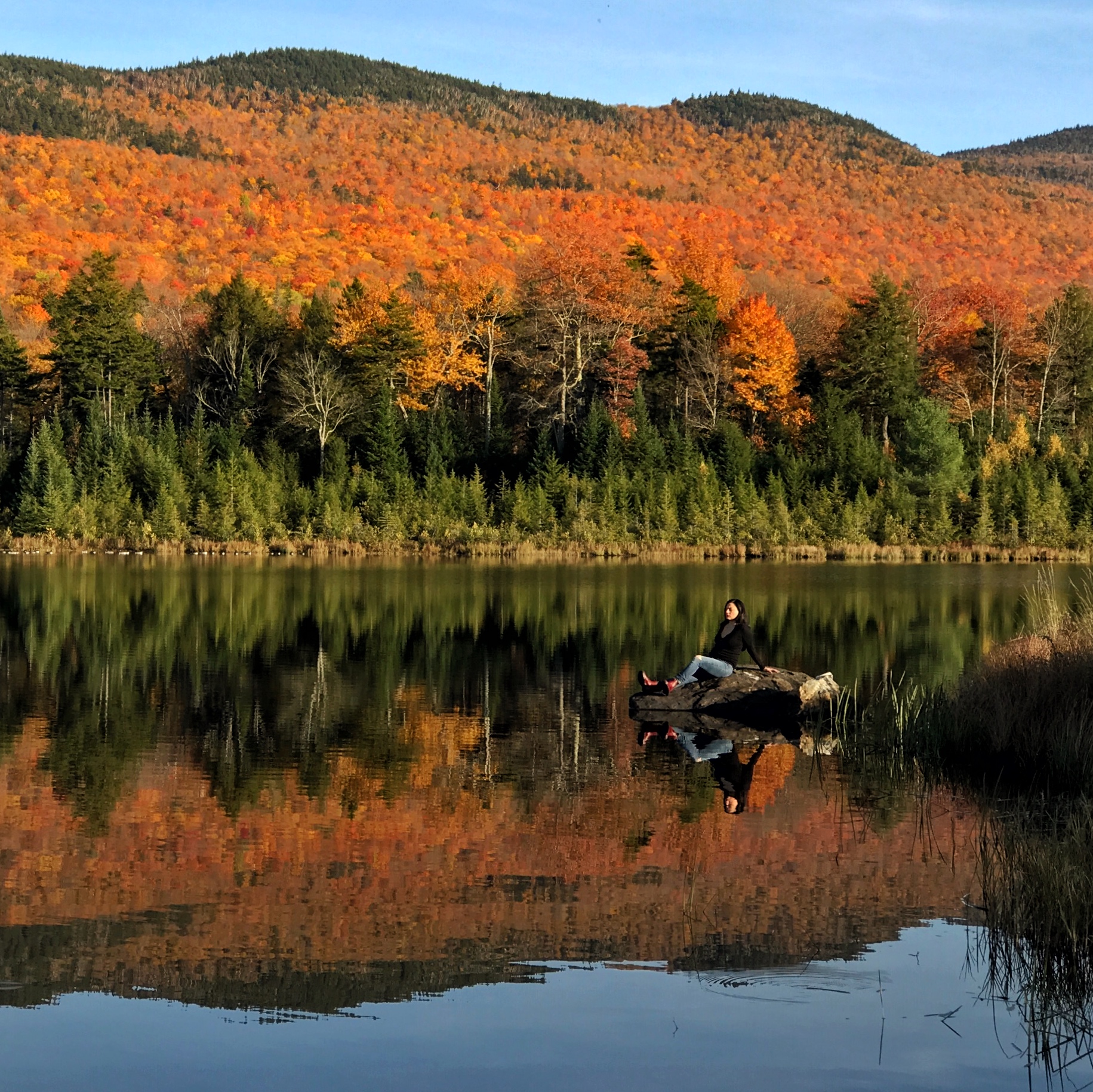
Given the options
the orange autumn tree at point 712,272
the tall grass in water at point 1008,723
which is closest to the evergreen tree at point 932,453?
the orange autumn tree at point 712,272

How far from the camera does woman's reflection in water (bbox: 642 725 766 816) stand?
14.3m

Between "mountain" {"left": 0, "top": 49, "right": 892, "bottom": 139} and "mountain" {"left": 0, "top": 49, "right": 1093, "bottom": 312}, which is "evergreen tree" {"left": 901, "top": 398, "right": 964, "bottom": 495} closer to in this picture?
"mountain" {"left": 0, "top": 49, "right": 1093, "bottom": 312}

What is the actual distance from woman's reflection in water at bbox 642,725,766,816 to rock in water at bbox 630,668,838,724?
0.77 m

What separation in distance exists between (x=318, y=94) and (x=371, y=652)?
484 ft

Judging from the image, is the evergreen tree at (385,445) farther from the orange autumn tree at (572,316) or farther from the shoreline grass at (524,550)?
the orange autumn tree at (572,316)

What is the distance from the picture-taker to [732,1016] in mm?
8328

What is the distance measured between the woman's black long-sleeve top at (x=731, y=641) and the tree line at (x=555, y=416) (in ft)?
143

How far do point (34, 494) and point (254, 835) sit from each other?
184ft

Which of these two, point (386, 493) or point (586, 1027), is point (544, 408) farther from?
point (586, 1027)

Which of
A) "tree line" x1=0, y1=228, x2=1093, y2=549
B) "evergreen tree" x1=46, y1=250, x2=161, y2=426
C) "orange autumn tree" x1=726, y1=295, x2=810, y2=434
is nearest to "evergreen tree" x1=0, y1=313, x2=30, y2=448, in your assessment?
"tree line" x1=0, y1=228, x2=1093, y2=549

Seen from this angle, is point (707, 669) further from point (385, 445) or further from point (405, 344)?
point (405, 344)

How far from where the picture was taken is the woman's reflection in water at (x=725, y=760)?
46.8 feet

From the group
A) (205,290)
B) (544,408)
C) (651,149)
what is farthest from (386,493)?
(651,149)

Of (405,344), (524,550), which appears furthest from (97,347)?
(524,550)
